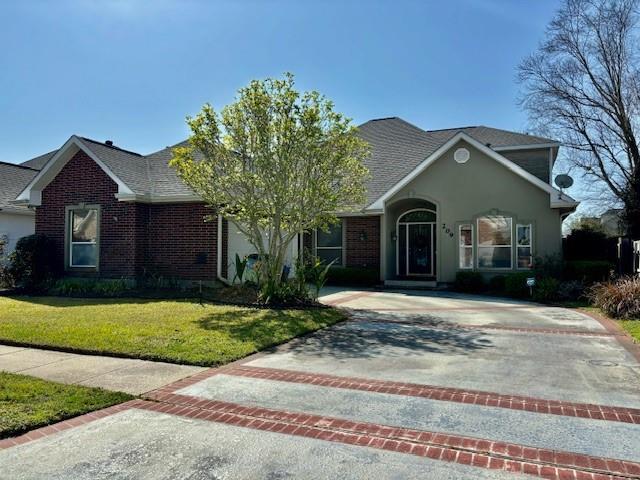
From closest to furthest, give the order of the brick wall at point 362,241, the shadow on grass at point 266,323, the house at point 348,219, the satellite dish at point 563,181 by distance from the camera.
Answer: the shadow on grass at point 266,323 < the house at point 348,219 < the satellite dish at point 563,181 < the brick wall at point 362,241

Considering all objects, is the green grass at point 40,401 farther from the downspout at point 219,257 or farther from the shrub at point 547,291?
the shrub at point 547,291

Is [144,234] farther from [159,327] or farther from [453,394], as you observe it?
[453,394]

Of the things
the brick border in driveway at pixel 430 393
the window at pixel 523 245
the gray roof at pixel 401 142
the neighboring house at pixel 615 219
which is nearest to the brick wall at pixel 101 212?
the gray roof at pixel 401 142

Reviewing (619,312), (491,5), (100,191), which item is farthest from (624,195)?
(100,191)

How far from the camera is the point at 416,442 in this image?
14.1 ft

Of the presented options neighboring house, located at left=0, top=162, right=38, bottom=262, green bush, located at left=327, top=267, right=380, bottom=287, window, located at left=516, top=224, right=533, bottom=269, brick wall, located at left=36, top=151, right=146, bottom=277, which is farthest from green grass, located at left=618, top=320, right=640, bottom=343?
neighboring house, located at left=0, top=162, right=38, bottom=262

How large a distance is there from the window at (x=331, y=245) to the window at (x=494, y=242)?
5.24 meters

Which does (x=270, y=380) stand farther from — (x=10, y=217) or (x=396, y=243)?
(x=10, y=217)

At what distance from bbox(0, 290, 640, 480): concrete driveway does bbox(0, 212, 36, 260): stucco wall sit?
17.2 metres

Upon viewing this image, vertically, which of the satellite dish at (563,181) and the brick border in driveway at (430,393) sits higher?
the satellite dish at (563,181)

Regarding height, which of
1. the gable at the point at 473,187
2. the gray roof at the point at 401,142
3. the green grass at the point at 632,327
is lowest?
the green grass at the point at 632,327

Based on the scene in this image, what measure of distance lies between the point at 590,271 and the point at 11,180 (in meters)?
23.3

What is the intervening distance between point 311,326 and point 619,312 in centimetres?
715

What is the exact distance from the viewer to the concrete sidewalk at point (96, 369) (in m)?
6.03
